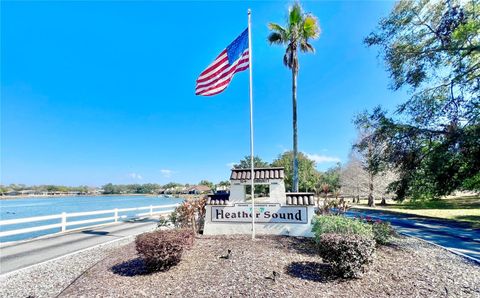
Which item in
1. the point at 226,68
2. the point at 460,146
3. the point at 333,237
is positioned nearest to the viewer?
the point at 333,237

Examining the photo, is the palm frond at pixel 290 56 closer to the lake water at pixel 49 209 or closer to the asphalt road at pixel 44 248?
the asphalt road at pixel 44 248

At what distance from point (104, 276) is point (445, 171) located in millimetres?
16198

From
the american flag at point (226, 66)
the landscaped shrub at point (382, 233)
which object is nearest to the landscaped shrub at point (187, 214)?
the american flag at point (226, 66)

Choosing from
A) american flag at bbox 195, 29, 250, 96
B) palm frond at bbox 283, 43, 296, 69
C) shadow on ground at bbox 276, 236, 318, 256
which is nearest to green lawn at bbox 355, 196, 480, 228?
shadow on ground at bbox 276, 236, 318, 256

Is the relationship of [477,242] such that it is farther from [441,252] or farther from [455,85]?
[455,85]

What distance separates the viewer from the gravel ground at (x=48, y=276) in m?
5.07

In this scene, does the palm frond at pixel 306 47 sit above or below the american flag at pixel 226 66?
above

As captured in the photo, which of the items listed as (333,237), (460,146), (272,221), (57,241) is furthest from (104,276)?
(460,146)

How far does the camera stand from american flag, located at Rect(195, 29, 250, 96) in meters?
8.61

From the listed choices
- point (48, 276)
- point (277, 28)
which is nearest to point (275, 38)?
point (277, 28)

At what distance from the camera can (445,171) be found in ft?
45.5

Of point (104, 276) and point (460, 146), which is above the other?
point (460, 146)

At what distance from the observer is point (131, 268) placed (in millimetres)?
6020

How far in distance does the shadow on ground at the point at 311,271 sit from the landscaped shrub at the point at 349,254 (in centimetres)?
26
